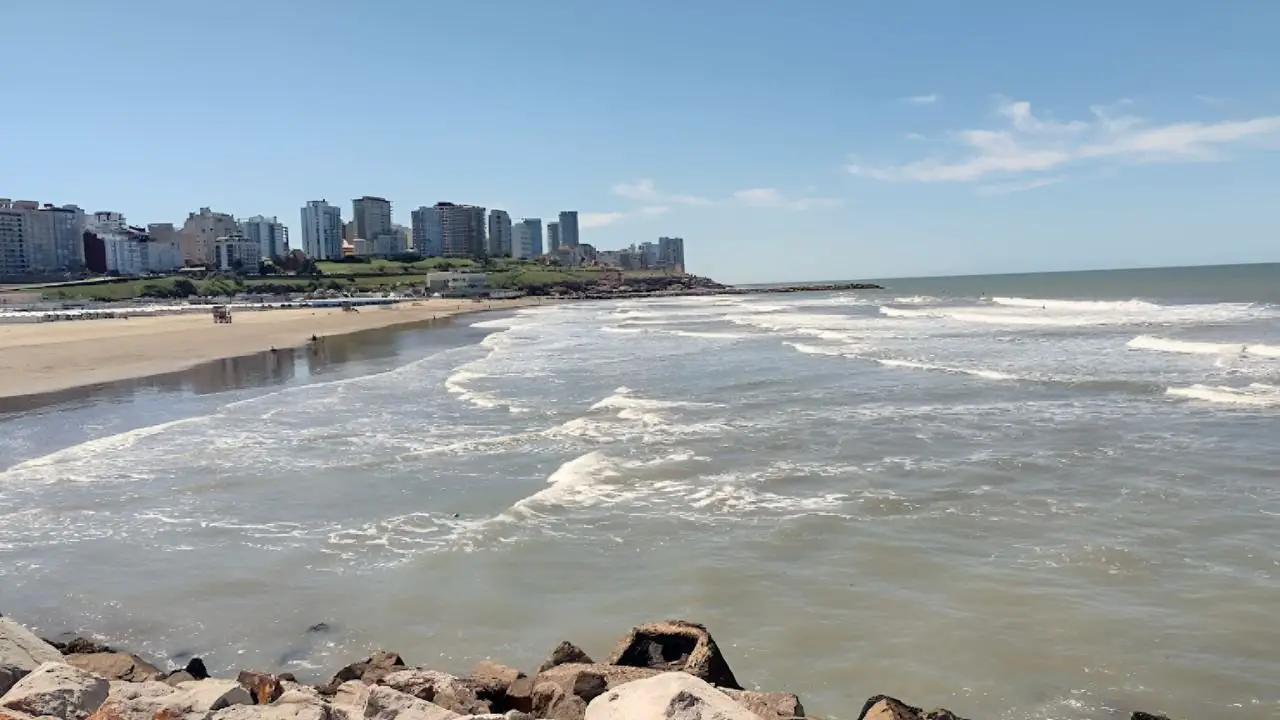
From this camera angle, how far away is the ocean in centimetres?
756

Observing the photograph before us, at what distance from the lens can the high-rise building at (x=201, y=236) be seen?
171 meters

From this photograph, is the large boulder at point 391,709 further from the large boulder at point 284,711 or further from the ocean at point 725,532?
Answer: the ocean at point 725,532

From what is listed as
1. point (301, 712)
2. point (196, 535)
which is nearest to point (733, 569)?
point (301, 712)

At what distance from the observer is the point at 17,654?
630cm

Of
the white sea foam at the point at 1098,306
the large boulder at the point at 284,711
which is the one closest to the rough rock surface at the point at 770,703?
the large boulder at the point at 284,711

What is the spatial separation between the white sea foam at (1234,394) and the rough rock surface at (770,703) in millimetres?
17231

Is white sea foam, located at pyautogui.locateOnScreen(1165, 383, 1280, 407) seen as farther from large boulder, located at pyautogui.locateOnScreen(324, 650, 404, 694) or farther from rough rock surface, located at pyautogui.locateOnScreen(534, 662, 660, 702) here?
large boulder, located at pyautogui.locateOnScreen(324, 650, 404, 694)

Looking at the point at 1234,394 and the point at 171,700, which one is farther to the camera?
the point at 1234,394

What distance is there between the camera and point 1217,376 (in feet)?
75.8

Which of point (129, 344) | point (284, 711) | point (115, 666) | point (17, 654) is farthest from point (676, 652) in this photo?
point (129, 344)

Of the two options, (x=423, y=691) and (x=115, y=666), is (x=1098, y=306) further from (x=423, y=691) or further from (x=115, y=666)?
(x=115, y=666)

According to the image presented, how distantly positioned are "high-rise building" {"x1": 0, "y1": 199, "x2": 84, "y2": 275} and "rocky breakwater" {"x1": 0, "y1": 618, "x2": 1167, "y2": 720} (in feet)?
537

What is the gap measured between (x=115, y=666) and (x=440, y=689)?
290cm

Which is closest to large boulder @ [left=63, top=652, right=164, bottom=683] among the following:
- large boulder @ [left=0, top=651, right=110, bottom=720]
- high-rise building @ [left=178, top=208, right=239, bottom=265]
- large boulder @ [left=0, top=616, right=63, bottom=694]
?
large boulder @ [left=0, top=616, right=63, bottom=694]
